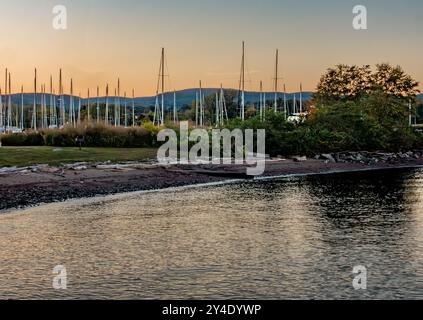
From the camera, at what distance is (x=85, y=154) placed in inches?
1916

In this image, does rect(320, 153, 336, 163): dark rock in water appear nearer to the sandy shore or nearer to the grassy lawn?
the sandy shore

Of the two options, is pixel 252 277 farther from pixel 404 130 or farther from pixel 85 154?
pixel 404 130

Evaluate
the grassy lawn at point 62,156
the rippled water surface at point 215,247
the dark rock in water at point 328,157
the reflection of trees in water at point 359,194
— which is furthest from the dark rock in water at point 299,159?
the rippled water surface at point 215,247

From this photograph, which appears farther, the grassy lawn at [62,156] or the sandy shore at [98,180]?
the grassy lawn at [62,156]

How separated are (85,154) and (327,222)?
27.0 m

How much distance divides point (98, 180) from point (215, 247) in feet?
63.3

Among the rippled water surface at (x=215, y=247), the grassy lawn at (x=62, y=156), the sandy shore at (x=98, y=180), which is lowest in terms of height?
the rippled water surface at (x=215, y=247)

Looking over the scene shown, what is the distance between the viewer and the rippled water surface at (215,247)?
50.9ft

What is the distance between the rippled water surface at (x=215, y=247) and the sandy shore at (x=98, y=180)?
190cm

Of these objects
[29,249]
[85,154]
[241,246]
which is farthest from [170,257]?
[85,154]

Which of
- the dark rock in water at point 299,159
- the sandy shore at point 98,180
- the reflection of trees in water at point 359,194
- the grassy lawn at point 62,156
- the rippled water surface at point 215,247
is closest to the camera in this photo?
the rippled water surface at point 215,247

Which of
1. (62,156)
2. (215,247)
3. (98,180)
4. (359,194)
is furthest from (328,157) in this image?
(215,247)

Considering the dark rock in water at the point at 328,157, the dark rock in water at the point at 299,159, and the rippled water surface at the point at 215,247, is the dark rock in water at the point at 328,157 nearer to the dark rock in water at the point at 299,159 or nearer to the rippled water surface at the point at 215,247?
the dark rock in water at the point at 299,159

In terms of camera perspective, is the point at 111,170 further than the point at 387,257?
Yes
